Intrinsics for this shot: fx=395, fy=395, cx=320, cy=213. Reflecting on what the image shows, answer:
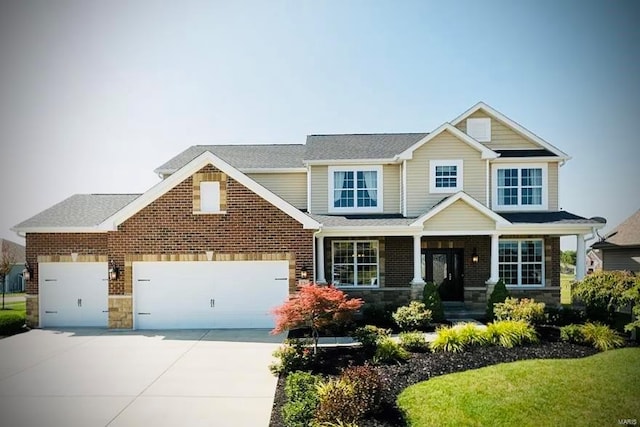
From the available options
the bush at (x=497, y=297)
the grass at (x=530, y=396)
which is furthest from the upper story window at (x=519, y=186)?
the grass at (x=530, y=396)

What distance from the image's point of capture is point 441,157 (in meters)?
15.9

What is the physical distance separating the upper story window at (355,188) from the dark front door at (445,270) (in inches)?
123

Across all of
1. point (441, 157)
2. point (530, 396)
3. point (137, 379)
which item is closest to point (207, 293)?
point (137, 379)

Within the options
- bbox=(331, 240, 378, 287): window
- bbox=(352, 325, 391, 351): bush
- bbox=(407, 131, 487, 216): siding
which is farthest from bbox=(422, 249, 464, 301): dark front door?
bbox=(352, 325, 391, 351): bush

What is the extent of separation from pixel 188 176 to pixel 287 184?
16.6 feet

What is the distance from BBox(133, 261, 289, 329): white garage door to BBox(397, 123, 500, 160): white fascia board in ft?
22.4

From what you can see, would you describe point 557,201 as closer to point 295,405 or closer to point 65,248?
point 295,405

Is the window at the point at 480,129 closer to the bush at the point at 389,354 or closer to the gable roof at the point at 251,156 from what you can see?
the gable roof at the point at 251,156

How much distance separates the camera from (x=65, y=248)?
1362 centimetres

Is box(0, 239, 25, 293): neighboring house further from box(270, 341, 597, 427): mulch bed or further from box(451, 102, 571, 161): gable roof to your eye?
box(451, 102, 571, 161): gable roof

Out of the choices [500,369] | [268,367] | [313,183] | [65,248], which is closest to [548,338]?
[500,369]

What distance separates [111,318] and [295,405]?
896 centimetres

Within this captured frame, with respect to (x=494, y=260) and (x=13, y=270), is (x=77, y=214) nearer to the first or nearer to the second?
(x=494, y=260)

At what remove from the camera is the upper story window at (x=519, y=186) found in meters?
Answer: 16.4
